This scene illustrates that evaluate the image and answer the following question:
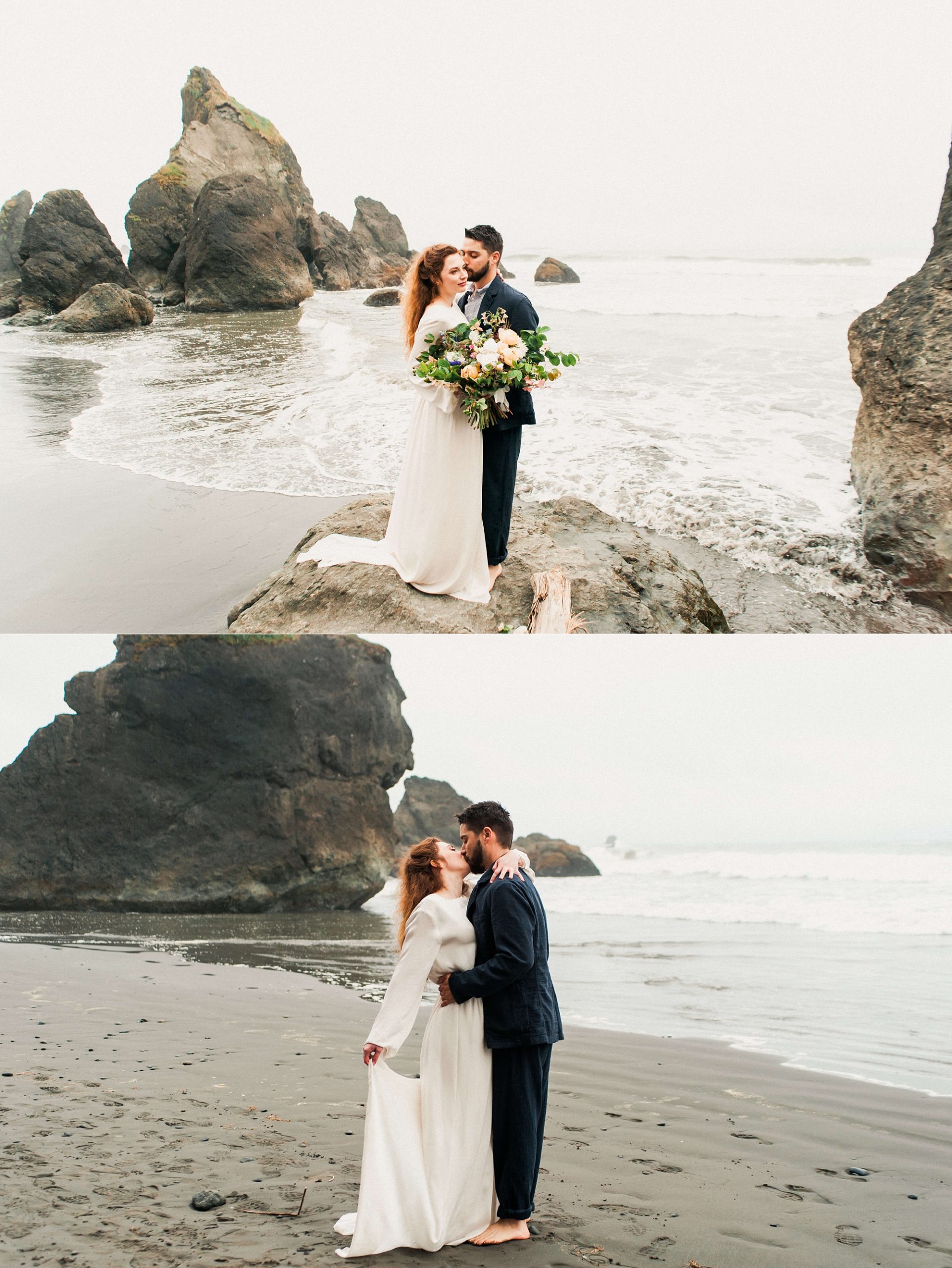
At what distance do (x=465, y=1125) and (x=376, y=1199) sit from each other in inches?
14.6

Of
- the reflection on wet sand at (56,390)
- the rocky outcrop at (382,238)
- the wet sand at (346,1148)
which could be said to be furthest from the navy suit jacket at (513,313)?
the reflection on wet sand at (56,390)

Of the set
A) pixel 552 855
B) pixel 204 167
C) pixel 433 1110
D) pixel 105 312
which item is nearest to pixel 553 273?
pixel 204 167

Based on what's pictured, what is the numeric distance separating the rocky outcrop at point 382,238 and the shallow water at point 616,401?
132 cm

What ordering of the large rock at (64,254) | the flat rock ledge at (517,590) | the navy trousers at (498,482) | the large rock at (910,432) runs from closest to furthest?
the flat rock ledge at (517,590)
the navy trousers at (498,482)
the large rock at (910,432)
the large rock at (64,254)

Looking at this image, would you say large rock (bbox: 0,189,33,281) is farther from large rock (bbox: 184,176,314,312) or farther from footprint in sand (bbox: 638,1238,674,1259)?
footprint in sand (bbox: 638,1238,674,1259)

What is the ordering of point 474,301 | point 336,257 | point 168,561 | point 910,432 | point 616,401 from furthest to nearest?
1. point 336,257
2. point 616,401
3. point 910,432
4. point 168,561
5. point 474,301

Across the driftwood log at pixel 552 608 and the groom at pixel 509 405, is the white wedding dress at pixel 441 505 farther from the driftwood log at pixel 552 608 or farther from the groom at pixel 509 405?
the driftwood log at pixel 552 608

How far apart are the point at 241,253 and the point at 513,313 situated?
12155 mm

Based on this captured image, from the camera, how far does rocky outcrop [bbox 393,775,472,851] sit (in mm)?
10555

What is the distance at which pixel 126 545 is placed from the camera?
7145mm

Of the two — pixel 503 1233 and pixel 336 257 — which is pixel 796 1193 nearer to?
pixel 503 1233

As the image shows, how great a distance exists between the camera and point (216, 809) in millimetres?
10914

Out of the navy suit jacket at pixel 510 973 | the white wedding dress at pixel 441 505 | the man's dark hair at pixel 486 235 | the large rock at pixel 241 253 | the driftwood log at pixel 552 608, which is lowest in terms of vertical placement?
the navy suit jacket at pixel 510 973

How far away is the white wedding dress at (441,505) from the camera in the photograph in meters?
4.98
